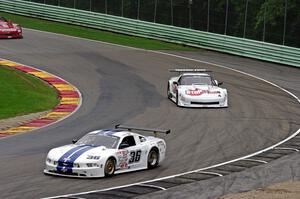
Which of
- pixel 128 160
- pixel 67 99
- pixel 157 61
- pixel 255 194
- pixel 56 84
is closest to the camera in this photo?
pixel 255 194

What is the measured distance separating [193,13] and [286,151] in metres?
30.7

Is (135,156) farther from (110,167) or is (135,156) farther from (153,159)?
(110,167)

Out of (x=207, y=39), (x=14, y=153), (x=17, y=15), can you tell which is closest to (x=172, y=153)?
(x=14, y=153)

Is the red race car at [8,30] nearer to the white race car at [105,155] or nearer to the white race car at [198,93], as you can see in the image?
the white race car at [198,93]

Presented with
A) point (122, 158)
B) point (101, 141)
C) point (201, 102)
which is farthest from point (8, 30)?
point (122, 158)

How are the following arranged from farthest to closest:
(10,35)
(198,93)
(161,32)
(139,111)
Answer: (161,32)
(10,35)
(198,93)
(139,111)

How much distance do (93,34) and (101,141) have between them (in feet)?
117

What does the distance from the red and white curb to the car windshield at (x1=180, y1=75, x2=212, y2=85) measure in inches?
189

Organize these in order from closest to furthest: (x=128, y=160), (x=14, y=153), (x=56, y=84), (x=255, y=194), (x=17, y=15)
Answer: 1. (x=255, y=194)
2. (x=128, y=160)
3. (x=14, y=153)
4. (x=56, y=84)
5. (x=17, y=15)

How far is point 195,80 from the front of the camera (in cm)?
3391

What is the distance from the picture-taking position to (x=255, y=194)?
17.3 metres

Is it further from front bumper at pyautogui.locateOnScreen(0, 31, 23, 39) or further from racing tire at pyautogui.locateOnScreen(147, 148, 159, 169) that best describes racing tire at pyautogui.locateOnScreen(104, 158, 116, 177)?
front bumper at pyautogui.locateOnScreen(0, 31, 23, 39)

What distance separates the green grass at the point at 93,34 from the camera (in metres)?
51.5

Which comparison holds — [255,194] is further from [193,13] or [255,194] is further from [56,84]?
[193,13]
